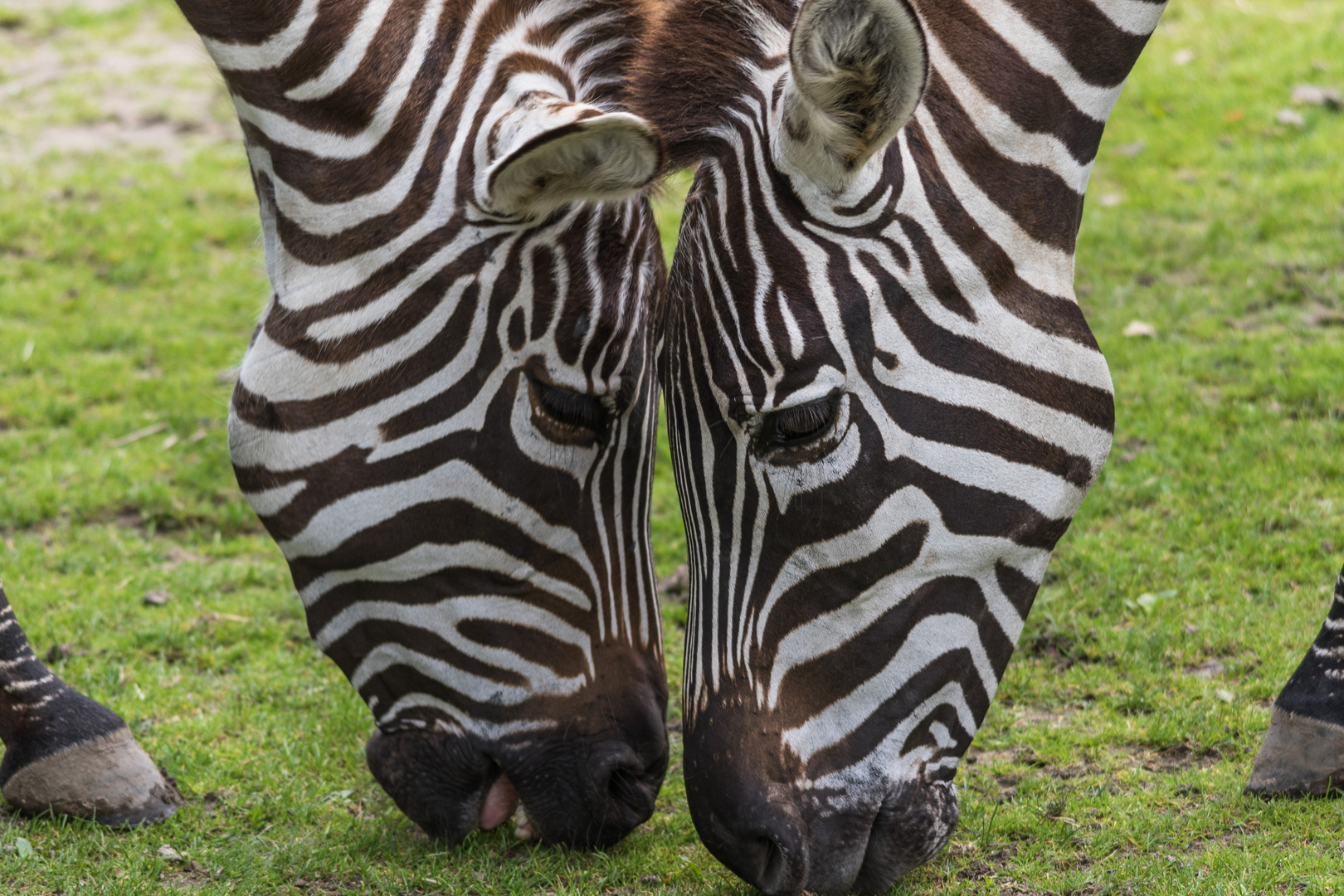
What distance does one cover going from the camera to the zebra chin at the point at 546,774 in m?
3.15

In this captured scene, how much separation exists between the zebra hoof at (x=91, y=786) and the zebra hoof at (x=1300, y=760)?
325 cm

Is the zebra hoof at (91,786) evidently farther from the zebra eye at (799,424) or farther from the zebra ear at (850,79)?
the zebra ear at (850,79)

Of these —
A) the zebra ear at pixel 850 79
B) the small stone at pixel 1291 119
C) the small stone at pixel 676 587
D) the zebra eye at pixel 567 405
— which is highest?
the zebra ear at pixel 850 79

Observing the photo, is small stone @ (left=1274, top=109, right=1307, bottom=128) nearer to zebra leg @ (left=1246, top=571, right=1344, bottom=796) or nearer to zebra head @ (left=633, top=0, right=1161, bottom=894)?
zebra leg @ (left=1246, top=571, right=1344, bottom=796)

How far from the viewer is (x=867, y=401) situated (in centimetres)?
267

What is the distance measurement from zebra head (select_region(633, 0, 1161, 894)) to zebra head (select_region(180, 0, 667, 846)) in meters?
0.26

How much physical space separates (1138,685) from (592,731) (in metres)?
2.13

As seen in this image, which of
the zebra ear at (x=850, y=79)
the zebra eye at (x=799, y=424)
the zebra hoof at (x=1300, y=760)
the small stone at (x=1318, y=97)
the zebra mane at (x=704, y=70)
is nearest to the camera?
the zebra ear at (x=850, y=79)

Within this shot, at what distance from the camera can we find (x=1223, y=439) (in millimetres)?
5828

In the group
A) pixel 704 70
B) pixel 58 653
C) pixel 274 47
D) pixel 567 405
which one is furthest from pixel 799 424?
pixel 58 653

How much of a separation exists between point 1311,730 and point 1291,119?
23.7 feet

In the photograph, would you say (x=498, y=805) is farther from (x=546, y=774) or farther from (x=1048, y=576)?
(x=1048, y=576)

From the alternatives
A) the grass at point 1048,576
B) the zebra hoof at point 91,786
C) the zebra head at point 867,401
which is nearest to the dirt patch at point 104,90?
the grass at point 1048,576

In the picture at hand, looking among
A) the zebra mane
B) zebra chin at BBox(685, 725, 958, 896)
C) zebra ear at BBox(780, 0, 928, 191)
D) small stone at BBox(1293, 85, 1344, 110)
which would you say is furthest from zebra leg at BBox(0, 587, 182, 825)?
small stone at BBox(1293, 85, 1344, 110)
